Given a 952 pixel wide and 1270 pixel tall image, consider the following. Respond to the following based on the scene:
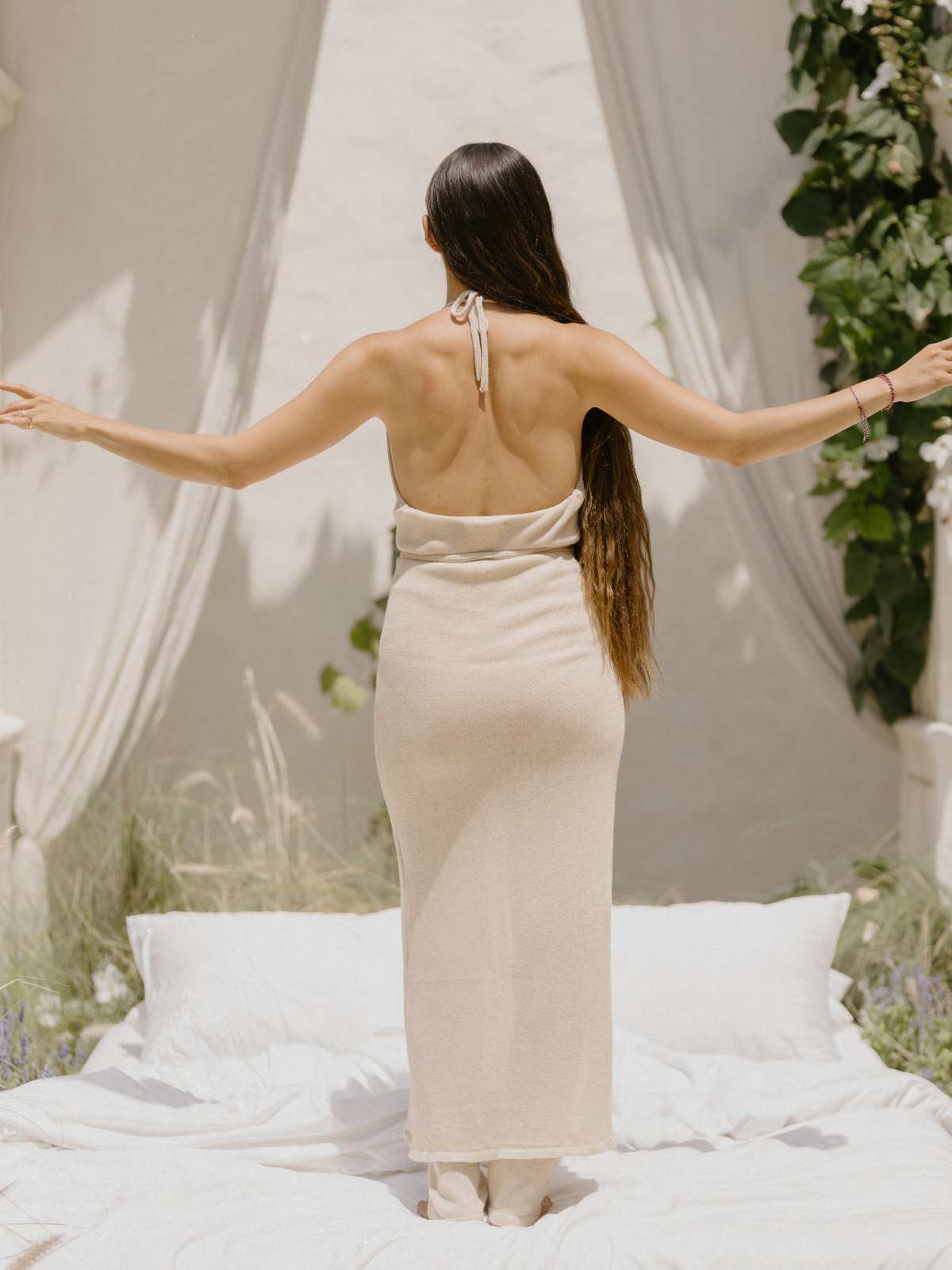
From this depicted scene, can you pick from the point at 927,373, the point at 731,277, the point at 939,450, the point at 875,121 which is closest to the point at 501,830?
the point at 927,373

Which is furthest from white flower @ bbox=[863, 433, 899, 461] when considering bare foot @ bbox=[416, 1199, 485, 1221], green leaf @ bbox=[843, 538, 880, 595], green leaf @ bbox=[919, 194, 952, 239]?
bare foot @ bbox=[416, 1199, 485, 1221]

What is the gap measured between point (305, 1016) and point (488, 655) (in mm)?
1118

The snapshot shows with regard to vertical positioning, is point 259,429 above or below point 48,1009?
above

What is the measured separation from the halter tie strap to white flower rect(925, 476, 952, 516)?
152 centimetres

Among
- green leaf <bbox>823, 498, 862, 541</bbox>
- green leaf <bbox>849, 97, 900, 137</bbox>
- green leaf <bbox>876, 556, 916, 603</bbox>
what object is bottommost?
green leaf <bbox>876, 556, 916, 603</bbox>

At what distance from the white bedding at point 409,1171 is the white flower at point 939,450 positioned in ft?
4.31

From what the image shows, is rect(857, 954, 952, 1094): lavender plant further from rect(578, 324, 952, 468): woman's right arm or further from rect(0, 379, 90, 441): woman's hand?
rect(0, 379, 90, 441): woman's hand

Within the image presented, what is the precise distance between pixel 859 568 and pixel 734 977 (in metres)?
1.12

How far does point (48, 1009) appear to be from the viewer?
3047mm

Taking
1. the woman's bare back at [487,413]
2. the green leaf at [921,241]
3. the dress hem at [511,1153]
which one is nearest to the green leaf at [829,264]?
the green leaf at [921,241]

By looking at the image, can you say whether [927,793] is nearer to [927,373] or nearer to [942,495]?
[942,495]

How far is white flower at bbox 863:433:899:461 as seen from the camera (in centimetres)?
329

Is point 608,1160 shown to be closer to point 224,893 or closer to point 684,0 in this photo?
point 224,893

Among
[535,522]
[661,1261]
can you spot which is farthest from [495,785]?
[661,1261]
